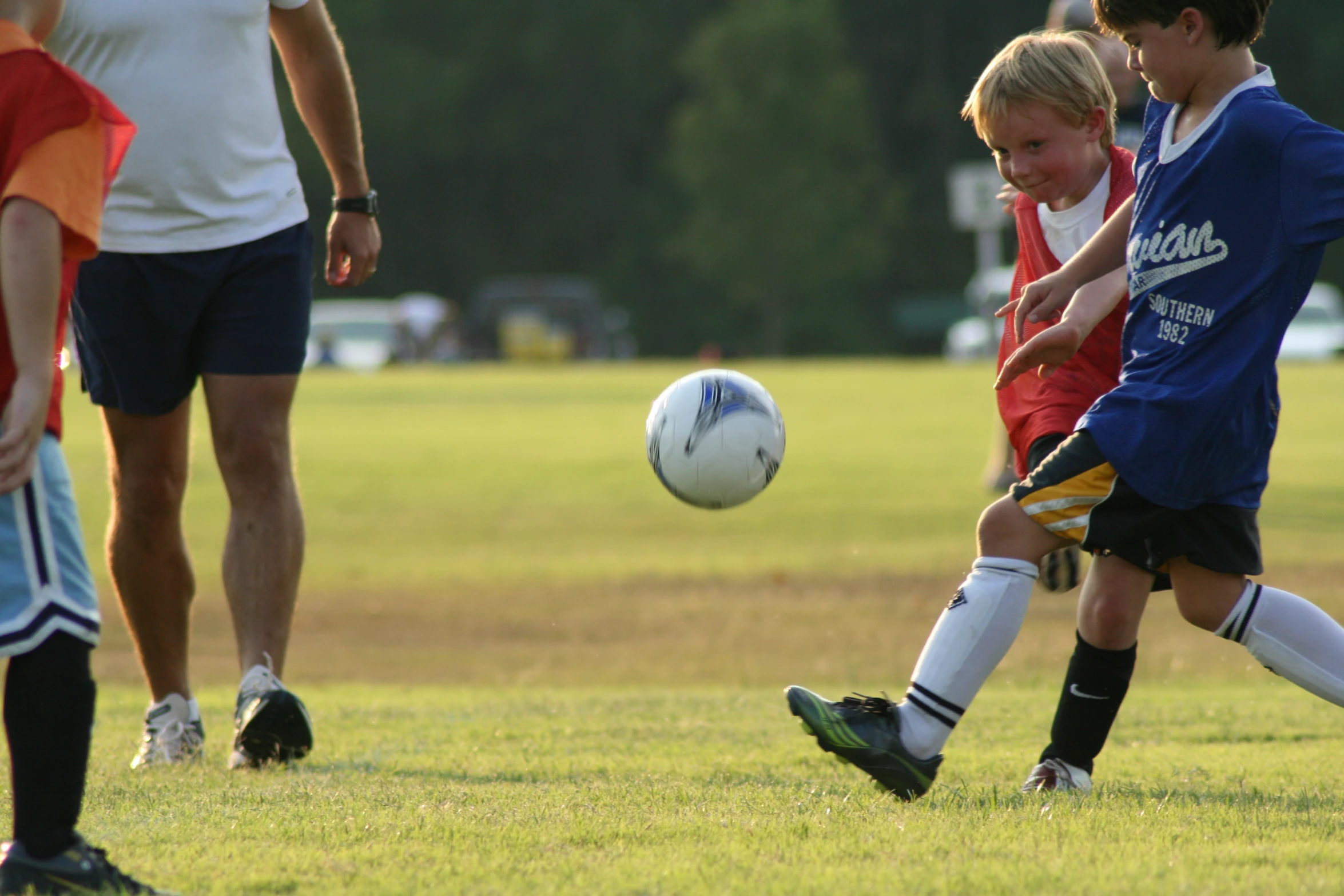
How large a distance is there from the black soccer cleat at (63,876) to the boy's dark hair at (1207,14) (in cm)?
239

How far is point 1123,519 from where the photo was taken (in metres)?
3.26

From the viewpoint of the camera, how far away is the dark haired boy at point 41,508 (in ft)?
8.25

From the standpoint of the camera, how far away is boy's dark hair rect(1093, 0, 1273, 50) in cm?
319

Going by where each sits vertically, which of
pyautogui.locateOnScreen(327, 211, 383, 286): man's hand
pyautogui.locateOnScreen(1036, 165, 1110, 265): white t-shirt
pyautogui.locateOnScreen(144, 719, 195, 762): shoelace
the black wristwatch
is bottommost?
pyautogui.locateOnScreen(144, 719, 195, 762): shoelace

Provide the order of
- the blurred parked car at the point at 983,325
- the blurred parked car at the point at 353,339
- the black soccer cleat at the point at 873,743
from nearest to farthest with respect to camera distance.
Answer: the black soccer cleat at the point at 873,743 < the blurred parked car at the point at 983,325 < the blurred parked car at the point at 353,339

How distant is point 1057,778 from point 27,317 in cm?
226

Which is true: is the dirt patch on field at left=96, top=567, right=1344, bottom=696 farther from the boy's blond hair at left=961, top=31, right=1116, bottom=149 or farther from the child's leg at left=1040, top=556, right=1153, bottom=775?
the boy's blond hair at left=961, top=31, right=1116, bottom=149

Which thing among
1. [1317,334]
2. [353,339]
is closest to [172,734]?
[353,339]

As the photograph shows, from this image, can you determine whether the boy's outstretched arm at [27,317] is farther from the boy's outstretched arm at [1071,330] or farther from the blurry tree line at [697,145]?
the blurry tree line at [697,145]

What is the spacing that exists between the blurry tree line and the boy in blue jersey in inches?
2101

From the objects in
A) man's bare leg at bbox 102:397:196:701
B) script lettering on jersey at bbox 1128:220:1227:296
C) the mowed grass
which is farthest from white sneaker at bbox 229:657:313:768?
script lettering on jersey at bbox 1128:220:1227:296

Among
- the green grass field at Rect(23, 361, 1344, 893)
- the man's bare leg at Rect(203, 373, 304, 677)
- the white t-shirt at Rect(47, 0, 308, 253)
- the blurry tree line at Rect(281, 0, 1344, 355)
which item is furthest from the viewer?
the blurry tree line at Rect(281, 0, 1344, 355)

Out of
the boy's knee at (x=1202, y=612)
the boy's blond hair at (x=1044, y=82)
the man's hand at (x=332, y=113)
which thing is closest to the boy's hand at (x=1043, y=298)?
the boy's blond hair at (x=1044, y=82)

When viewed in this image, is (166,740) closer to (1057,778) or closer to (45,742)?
(45,742)
